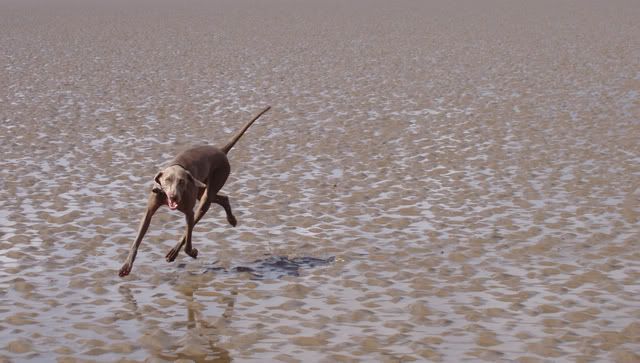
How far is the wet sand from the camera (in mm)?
7406

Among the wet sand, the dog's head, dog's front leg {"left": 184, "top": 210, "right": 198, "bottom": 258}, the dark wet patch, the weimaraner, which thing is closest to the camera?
the wet sand

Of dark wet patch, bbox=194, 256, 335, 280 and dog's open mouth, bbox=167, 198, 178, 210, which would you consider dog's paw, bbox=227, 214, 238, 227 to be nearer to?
dark wet patch, bbox=194, 256, 335, 280

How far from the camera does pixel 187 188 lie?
8484mm

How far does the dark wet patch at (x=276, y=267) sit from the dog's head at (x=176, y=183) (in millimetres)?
917

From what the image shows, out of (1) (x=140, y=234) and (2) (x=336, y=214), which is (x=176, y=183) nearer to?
(1) (x=140, y=234)

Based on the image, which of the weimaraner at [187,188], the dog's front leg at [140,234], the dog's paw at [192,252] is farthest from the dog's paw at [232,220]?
the dog's front leg at [140,234]

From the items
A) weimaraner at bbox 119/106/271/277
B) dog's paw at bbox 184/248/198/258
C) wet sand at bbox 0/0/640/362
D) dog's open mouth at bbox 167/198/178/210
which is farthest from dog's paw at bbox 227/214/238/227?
dog's open mouth at bbox 167/198/178/210

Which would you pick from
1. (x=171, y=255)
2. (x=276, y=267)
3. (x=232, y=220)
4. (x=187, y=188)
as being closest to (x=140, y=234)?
(x=171, y=255)

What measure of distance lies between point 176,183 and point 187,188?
0.62 feet

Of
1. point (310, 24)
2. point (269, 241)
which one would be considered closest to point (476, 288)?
point (269, 241)

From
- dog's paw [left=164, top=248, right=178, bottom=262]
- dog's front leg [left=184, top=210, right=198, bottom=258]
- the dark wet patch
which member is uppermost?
dog's front leg [left=184, top=210, right=198, bottom=258]

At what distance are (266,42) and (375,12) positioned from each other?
45.2ft

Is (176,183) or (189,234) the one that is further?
(189,234)

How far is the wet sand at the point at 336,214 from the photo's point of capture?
741 centimetres
